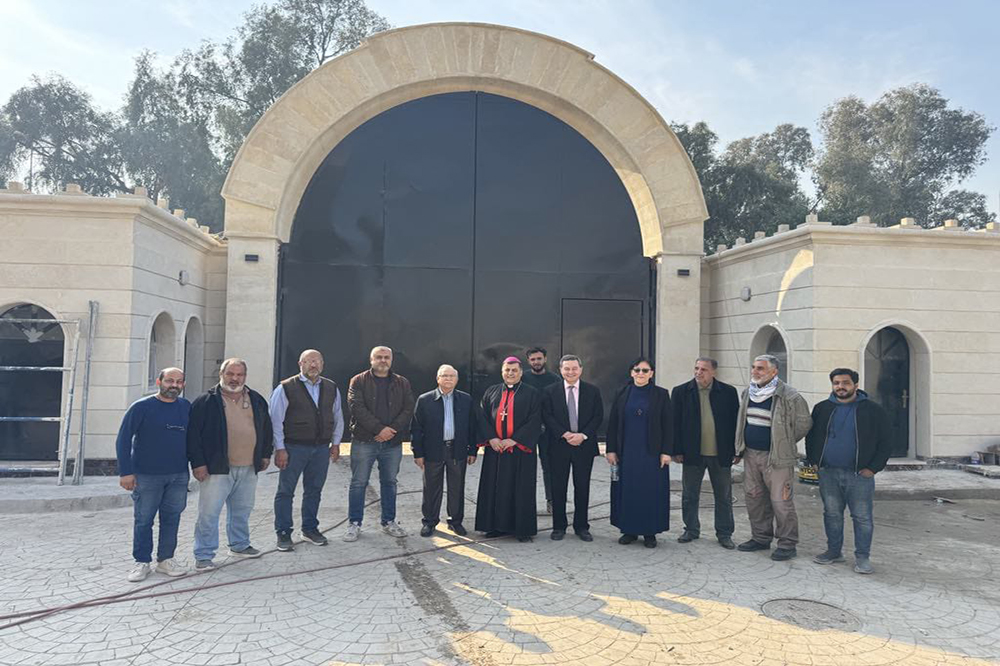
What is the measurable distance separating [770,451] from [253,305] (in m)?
7.68

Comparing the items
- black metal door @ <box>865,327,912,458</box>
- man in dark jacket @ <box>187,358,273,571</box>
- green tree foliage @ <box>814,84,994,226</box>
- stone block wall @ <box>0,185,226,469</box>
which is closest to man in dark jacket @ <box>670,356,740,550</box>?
man in dark jacket @ <box>187,358,273,571</box>

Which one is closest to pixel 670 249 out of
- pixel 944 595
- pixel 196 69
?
pixel 944 595

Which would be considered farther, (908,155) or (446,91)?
(908,155)

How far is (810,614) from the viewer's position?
14.1 ft

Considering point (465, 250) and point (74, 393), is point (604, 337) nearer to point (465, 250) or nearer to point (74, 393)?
point (465, 250)

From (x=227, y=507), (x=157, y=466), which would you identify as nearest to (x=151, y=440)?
(x=157, y=466)

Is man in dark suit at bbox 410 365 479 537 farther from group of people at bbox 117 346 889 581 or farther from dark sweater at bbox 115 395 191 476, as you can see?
dark sweater at bbox 115 395 191 476

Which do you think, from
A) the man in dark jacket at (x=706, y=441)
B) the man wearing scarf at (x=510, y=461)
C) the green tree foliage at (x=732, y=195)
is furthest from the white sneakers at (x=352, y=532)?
the green tree foliage at (x=732, y=195)

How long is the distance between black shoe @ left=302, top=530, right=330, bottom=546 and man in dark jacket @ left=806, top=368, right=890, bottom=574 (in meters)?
4.42

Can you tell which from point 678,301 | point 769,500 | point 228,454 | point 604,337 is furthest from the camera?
point 604,337

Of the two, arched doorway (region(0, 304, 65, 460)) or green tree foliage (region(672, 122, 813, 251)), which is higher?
green tree foliage (region(672, 122, 813, 251))

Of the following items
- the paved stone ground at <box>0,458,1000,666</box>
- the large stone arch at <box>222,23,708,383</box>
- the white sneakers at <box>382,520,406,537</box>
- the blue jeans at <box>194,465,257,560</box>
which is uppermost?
the large stone arch at <box>222,23,708,383</box>

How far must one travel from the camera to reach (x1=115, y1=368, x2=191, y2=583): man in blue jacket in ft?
15.5

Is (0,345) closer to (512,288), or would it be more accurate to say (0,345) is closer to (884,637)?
(512,288)
